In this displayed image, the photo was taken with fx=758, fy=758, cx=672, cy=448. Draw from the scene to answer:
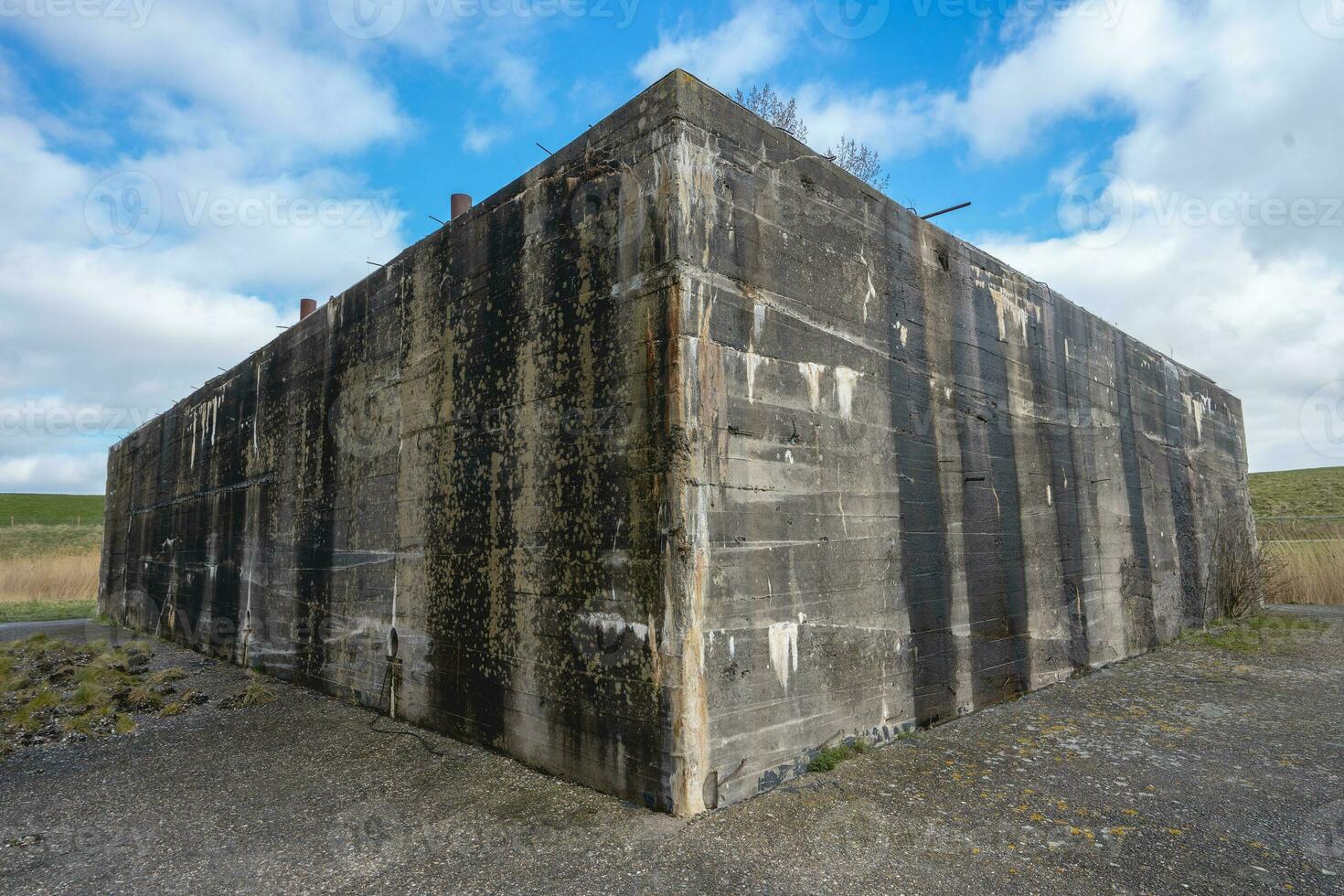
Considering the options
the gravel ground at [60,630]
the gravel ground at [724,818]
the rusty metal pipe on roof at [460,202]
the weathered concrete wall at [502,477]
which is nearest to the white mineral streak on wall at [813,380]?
the weathered concrete wall at [502,477]

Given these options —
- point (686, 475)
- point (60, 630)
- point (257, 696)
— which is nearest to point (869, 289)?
point (686, 475)

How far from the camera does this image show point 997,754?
4375 mm

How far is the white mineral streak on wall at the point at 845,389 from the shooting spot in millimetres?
4418

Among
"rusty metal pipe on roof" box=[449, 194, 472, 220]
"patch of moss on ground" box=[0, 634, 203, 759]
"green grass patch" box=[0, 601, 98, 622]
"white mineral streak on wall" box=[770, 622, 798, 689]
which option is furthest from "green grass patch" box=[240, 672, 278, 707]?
"green grass patch" box=[0, 601, 98, 622]

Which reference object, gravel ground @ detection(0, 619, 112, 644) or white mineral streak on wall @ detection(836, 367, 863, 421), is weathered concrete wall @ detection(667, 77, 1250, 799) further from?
gravel ground @ detection(0, 619, 112, 644)

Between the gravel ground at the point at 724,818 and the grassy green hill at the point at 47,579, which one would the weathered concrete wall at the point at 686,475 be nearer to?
the gravel ground at the point at 724,818

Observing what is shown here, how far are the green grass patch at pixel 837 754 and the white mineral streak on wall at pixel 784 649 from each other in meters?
0.47

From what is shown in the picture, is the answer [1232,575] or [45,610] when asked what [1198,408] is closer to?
[1232,575]

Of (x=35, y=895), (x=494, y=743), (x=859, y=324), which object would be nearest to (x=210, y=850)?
(x=35, y=895)

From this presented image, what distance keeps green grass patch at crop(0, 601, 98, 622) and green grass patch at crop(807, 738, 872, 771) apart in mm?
15391

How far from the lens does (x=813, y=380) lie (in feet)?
14.0

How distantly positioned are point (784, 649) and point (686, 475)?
3.58ft

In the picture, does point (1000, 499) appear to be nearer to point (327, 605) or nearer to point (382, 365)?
point (382, 365)

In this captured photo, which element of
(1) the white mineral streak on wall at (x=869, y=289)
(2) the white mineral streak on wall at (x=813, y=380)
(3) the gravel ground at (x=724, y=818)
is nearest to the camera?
(3) the gravel ground at (x=724, y=818)
